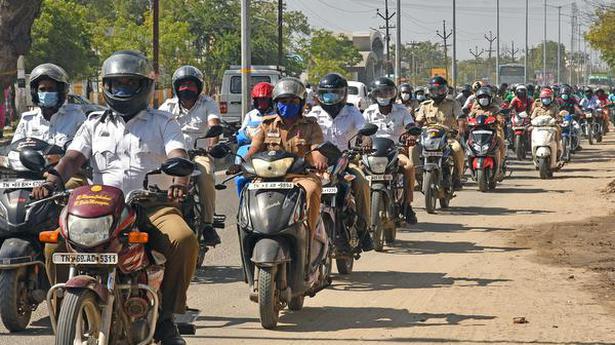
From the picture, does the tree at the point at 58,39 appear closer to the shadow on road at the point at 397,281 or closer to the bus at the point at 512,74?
the shadow on road at the point at 397,281

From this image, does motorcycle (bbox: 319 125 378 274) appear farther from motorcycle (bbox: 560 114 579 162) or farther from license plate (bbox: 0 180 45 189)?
motorcycle (bbox: 560 114 579 162)

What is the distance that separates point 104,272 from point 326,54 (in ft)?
280

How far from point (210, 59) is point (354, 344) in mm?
60289

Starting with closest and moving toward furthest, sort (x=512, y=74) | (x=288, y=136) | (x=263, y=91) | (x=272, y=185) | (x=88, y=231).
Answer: (x=88, y=231) < (x=272, y=185) < (x=288, y=136) < (x=263, y=91) < (x=512, y=74)

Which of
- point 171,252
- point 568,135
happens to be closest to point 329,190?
point 171,252

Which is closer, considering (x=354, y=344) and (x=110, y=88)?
(x=110, y=88)

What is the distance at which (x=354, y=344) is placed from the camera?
333 inches

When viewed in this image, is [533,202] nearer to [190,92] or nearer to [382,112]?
[382,112]

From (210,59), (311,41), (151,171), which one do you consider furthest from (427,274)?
(311,41)

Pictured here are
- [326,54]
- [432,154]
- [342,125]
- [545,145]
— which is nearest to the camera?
[342,125]

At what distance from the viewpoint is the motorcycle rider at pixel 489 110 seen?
21016 millimetres

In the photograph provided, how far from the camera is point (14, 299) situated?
885 cm

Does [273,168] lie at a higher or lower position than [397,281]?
higher

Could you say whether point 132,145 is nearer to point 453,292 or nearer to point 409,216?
point 453,292
